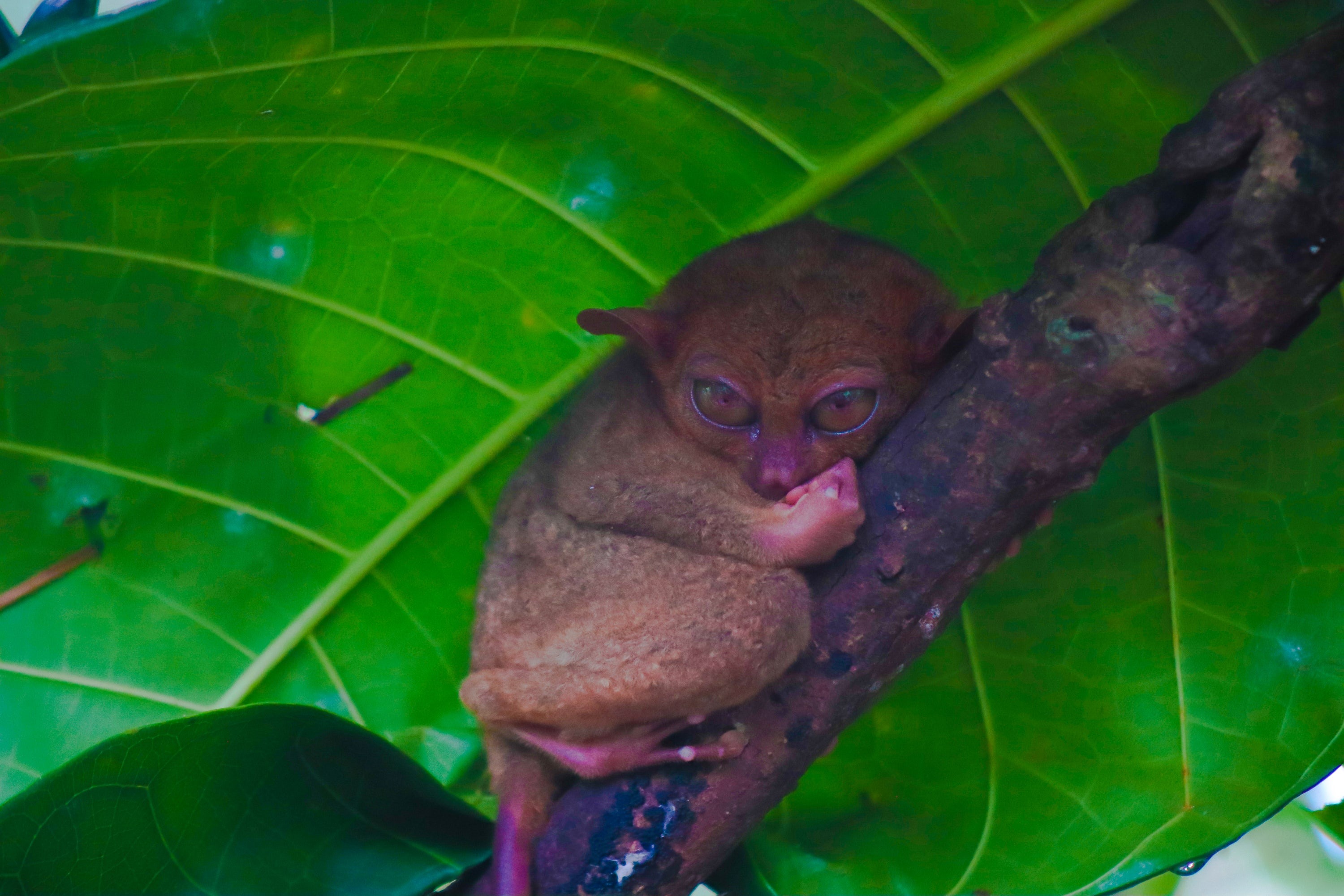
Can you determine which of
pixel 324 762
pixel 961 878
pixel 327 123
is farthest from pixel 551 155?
pixel 961 878

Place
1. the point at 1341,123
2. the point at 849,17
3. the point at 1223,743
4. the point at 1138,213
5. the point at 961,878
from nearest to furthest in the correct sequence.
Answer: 1. the point at 1341,123
2. the point at 1138,213
3. the point at 849,17
4. the point at 1223,743
5. the point at 961,878

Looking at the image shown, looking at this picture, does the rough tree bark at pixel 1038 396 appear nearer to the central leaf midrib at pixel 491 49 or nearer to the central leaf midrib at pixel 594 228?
the central leaf midrib at pixel 594 228

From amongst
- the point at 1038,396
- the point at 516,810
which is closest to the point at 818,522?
the point at 1038,396

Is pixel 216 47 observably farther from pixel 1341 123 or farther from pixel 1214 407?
pixel 1214 407

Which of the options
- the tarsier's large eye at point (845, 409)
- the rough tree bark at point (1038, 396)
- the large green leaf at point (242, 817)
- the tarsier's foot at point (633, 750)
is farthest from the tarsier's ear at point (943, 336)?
the large green leaf at point (242, 817)

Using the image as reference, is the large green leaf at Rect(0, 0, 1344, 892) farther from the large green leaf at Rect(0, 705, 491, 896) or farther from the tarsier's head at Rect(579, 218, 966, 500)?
the large green leaf at Rect(0, 705, 491, 896)

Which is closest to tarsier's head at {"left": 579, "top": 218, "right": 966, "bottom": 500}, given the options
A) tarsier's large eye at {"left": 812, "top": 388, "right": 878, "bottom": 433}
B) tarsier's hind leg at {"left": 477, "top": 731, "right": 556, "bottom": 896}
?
tarsier's large eye at {"left": 812, "top": 388, "right": 878, "bottom": 433}

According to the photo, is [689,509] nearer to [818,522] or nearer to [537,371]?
[818,522]
